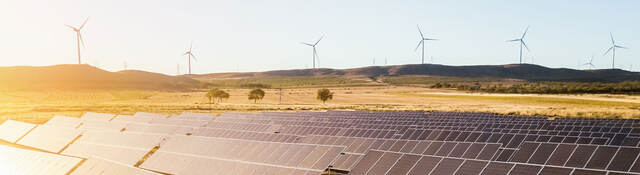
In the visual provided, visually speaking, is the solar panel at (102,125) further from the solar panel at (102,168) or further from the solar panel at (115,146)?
the solar panel at (102,168)

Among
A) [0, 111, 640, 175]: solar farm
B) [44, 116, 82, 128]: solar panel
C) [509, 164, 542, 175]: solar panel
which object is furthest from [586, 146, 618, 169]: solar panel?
[44, 116, 82, 128]: solar panel

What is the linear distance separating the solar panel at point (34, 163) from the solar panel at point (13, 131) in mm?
12642

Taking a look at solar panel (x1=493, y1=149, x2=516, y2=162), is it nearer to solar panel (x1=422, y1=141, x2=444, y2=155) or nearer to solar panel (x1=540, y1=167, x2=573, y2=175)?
solar panel (x1=422, y1=141, x2=444, y2=155)

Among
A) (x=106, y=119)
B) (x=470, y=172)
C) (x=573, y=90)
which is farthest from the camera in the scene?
(x=573, y=90)

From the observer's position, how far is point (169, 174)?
16109 millimetres

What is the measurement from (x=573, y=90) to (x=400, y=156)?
122439 mm

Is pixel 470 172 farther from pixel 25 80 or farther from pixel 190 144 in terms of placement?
pixel 25 80

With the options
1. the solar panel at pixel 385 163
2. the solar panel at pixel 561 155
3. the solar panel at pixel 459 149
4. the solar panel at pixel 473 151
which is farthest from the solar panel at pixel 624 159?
the solar panel at pixel 385 163

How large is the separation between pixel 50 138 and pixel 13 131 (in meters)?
6.11

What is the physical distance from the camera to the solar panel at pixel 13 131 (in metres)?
27.0

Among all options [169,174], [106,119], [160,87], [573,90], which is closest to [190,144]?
[169,174]

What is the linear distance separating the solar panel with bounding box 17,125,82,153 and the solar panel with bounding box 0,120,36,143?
30.4 inches

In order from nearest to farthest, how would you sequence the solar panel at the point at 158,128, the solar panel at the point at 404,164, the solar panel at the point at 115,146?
the solar panel at the point at 404,164, the solar panel at the point at 115,146, the solar panel at the point at 158,128

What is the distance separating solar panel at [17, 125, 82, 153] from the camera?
2272cm
